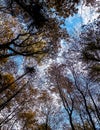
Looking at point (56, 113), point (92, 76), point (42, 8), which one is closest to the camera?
point (42, 8)

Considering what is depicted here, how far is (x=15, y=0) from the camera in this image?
11969mm

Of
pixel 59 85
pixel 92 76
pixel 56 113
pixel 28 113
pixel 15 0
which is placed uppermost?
pixel 15 0

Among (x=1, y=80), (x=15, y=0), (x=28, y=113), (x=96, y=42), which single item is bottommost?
(x=28, y=113)

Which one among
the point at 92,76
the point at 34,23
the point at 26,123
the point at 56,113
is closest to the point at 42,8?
the point at 34,23

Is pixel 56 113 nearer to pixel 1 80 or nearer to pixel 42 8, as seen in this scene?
pixel 1 80

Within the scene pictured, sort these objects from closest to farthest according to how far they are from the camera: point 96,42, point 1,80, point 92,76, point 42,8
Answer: point 42,8, point 96,42, point 1,80, point 92,76

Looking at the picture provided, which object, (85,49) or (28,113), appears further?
(28,113)

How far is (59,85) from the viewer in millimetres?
26547

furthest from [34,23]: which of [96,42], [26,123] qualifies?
[26,123]

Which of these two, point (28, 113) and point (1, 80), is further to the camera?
point (28, 113)

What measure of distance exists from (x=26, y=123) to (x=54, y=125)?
24.7ft

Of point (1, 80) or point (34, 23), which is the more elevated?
point (34, 23)

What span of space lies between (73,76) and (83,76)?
48.8 inches

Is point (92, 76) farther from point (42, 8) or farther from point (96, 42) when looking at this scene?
point (42, 8)
